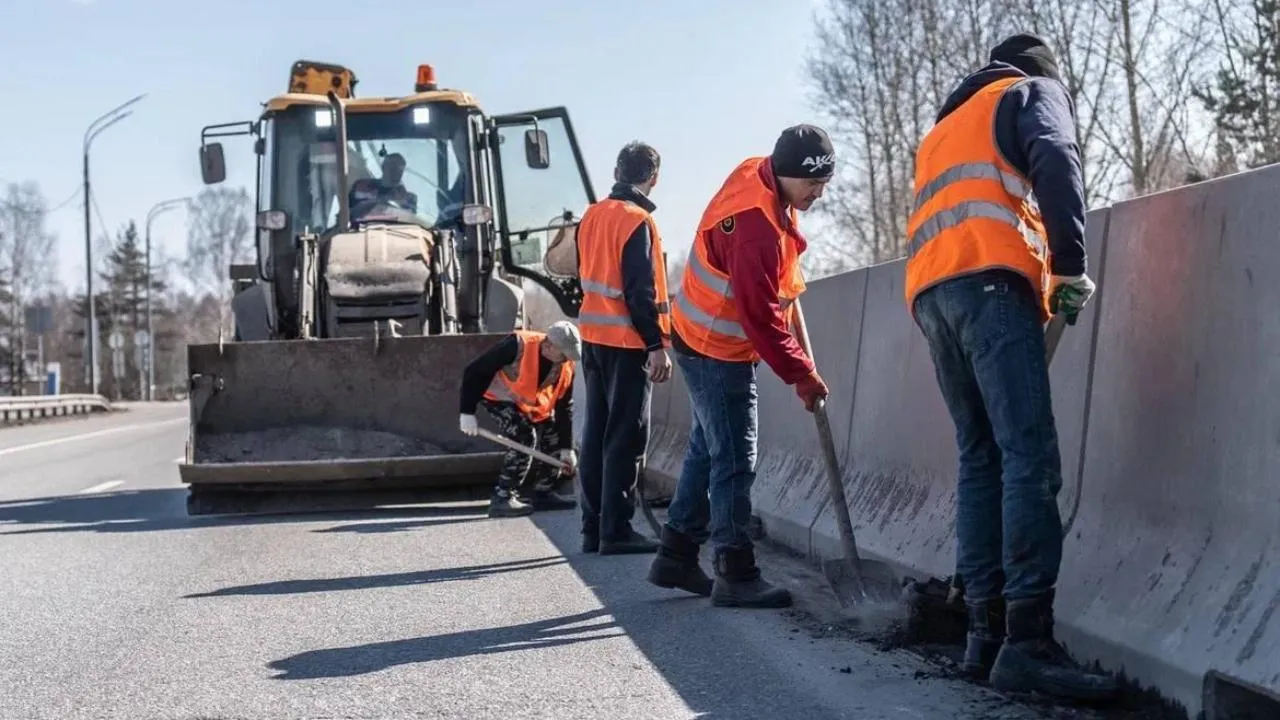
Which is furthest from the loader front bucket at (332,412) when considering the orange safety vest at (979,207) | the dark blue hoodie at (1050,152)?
the dark blue hoodie at (1050,152)

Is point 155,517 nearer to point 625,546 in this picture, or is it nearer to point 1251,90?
point 625,546

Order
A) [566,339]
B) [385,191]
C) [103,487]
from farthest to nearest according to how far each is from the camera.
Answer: [103,487]
[385,191]
[566,339]

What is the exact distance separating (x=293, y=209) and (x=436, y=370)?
2317 mm

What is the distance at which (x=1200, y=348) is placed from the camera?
430cm

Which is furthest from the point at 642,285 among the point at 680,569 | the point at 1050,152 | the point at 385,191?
the point at 385,191

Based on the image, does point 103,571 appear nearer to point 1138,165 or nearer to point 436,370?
point 436,370

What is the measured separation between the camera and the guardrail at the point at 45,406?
32.1 m

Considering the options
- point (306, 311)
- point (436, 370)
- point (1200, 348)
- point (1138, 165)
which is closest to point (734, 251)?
point (1200, 348)

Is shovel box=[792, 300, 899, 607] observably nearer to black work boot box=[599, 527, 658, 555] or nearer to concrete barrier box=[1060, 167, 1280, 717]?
concrete barrier box=[1060, 167, 1280, 717]

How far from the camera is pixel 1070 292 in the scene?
4.32m

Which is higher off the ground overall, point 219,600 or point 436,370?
point 436,370

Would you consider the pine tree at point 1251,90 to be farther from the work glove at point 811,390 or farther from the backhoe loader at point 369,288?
the work glove at point 811,390

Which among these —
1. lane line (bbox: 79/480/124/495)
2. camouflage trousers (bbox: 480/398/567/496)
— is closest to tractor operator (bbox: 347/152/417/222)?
camouflage trousers (bbox: 480/398/567/496)

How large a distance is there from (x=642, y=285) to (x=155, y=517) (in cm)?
468
